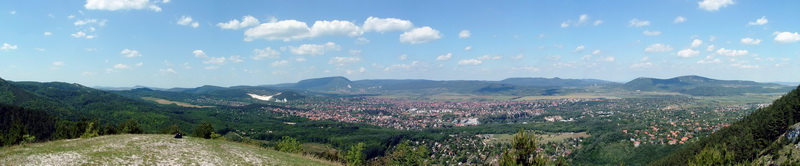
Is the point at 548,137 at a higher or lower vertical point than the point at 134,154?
lower

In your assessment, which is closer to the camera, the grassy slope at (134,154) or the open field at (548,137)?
the grassy slope at (134,154)

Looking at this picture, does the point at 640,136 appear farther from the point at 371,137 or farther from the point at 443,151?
the point at 371,137

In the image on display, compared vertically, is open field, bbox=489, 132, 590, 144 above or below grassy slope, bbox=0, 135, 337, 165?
below

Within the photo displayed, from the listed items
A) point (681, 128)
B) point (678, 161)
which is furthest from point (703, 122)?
point (678, 161)

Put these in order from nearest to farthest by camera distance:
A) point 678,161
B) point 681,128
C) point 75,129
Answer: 1. point 75,129
2. point 678,161
3. point 681,128

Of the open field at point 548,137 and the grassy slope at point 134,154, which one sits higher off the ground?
the grassy slope at point 134,154

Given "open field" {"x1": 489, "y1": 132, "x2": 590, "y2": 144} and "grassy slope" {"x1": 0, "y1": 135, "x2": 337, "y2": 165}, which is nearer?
"grassy slope" {"x1": 0, "y1": 135, "x2": 337, "y2": 165}

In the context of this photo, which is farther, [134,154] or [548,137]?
[548,137]

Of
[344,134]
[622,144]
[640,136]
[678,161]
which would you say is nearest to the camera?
[678,161]
